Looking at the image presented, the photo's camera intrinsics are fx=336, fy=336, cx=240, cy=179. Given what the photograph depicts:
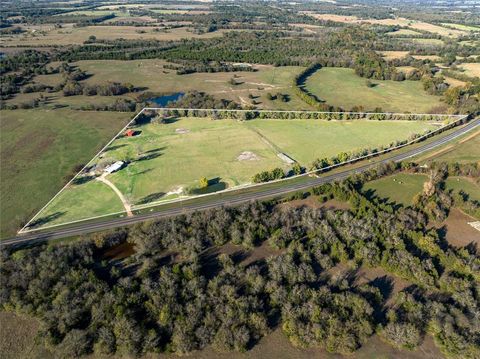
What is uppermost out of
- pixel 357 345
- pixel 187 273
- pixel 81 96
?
pixel 81 96

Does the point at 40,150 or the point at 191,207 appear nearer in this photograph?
the point at 191,207

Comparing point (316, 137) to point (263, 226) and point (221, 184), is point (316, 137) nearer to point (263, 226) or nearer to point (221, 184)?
point (221, 184)

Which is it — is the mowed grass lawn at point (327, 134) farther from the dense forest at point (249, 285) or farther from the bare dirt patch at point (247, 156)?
the dense forest at point (249, 285)

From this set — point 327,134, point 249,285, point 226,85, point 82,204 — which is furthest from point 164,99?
point 249,285

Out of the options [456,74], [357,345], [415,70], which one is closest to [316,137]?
[357,345]

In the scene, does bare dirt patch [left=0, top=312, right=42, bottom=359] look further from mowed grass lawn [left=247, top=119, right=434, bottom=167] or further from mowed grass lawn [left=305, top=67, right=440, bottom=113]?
mowed grass lawn [left=305, top=67, right=440, bottom=113]

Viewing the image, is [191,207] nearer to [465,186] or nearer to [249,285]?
[249,285]

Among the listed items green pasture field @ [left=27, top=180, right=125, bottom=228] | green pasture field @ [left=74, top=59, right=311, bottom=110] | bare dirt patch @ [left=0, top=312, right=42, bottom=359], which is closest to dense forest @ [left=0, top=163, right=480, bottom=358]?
bare dirt patch @ [left=0, top=312, right=42, bottom=359]
